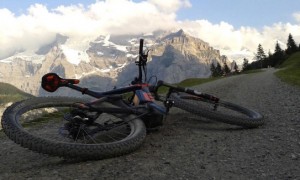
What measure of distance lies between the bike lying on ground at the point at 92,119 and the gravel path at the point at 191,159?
0.34 metres

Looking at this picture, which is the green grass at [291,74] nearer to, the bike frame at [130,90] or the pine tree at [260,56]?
the bike frame at [130,90]

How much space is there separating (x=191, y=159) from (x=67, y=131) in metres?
3.10

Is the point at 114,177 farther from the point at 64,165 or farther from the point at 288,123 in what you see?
the point at 288,123

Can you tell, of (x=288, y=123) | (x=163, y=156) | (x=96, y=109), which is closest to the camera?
(x=163, y=156)

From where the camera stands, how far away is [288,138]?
10844 mm

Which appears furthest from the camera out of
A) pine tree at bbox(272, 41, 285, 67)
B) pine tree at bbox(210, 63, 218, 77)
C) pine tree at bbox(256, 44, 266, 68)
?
pine tree at bbox(256, 44, 266, 68)

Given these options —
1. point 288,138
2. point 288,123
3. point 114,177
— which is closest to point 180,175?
point 114,177

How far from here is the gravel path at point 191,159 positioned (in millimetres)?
7703

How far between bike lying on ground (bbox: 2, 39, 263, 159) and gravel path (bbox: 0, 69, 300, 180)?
1.13ft

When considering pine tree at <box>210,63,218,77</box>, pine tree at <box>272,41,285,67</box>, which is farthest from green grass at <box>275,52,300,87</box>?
pine tree at <box>210,63,218,77</box>

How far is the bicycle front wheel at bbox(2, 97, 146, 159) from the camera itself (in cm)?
799

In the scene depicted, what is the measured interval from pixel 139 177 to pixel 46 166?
222 centimetres

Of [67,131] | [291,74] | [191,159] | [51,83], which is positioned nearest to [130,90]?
[51,83]

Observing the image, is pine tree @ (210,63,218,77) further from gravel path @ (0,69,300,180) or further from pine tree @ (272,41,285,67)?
gravel path @ (0,69,300,180)
